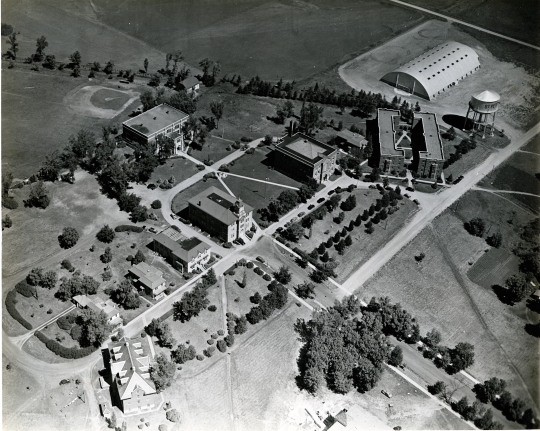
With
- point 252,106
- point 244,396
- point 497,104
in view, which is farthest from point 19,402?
point 497,104

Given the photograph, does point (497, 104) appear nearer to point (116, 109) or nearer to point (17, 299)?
point (116, 109)

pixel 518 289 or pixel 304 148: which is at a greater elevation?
pixel 304 148

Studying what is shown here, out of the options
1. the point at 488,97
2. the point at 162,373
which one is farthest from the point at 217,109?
the point at 162,373

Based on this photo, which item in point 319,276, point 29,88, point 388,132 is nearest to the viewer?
point 319,276

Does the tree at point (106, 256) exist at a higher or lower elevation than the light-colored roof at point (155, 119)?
lower

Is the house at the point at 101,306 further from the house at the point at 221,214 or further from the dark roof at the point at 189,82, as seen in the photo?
the dark roof at the point at 189,82

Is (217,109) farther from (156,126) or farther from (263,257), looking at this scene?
(263,257)

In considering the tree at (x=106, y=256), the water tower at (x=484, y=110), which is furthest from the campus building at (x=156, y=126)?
the water tower at (x=484, y=110)
